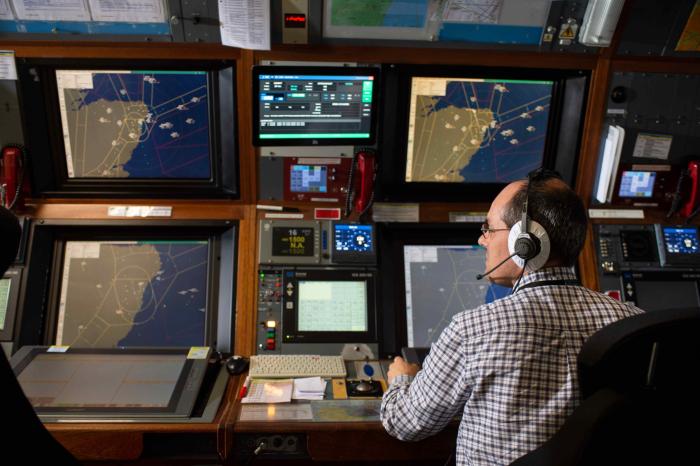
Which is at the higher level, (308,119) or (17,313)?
(308,119)

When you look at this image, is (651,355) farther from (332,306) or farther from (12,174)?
(12,174)

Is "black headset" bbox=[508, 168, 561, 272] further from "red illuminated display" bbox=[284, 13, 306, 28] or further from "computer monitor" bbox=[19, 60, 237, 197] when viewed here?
"computer monitor" bbox=[19, 60, 237, 197]

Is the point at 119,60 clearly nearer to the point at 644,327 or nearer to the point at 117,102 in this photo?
the point at 117,102

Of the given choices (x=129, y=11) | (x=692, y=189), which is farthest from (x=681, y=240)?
(x=129, y=11)

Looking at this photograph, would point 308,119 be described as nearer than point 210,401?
No

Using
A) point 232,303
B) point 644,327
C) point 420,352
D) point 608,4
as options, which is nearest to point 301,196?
point 232,303

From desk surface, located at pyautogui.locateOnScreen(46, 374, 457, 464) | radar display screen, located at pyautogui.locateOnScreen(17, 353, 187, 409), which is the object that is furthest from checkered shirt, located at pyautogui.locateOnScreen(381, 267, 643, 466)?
radar display screen, located at pyautogui.locateOnScreen(17, 353, 187, 409)
